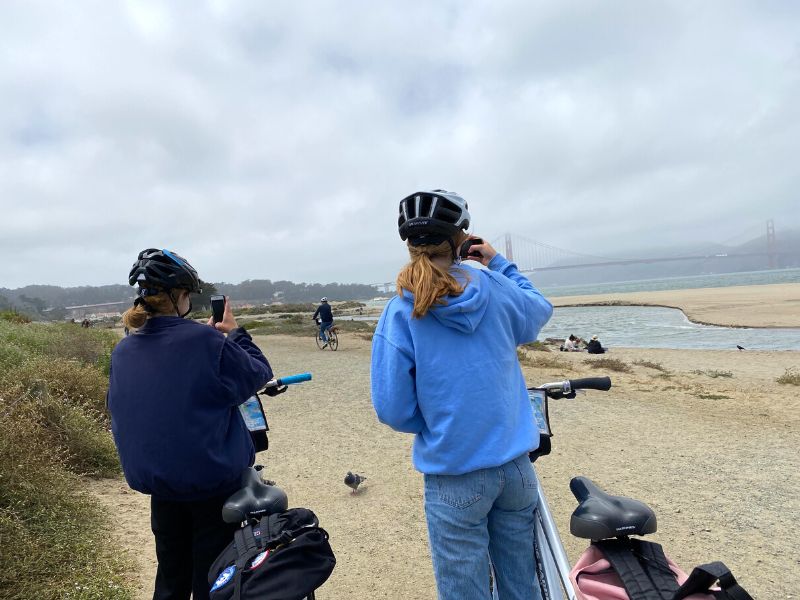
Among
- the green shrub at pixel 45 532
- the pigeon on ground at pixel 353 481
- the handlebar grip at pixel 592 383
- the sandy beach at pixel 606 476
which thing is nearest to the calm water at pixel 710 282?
the sandy beach at pixel 606 476

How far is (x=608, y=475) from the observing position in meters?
4.91

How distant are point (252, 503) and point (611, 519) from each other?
1.24 m

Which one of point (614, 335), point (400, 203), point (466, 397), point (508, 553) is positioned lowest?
point (614, 335)

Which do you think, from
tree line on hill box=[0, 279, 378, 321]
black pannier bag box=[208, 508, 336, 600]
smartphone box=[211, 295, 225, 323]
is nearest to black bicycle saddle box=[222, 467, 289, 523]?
black pannier bag box=[208, 508, 336, 600]

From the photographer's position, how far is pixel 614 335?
26.8 metres

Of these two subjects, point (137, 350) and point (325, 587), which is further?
point (325, 587)

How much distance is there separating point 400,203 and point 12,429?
3647 millimetres

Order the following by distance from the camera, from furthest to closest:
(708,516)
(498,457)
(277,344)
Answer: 1. (277,344)
2. (708,516)
3. (498,457)

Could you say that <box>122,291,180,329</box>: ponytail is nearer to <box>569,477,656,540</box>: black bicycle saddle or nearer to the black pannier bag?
the black pannier bag

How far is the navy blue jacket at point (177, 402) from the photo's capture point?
1786 mm

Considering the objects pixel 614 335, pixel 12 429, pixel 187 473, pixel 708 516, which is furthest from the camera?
pixel 614 335

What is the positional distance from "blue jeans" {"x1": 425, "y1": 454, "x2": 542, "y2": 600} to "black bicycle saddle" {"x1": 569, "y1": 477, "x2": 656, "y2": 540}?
17 centimetres

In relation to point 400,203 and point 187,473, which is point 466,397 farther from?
point 187,473

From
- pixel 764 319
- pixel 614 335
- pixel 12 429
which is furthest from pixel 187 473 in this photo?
pixel 764 319
